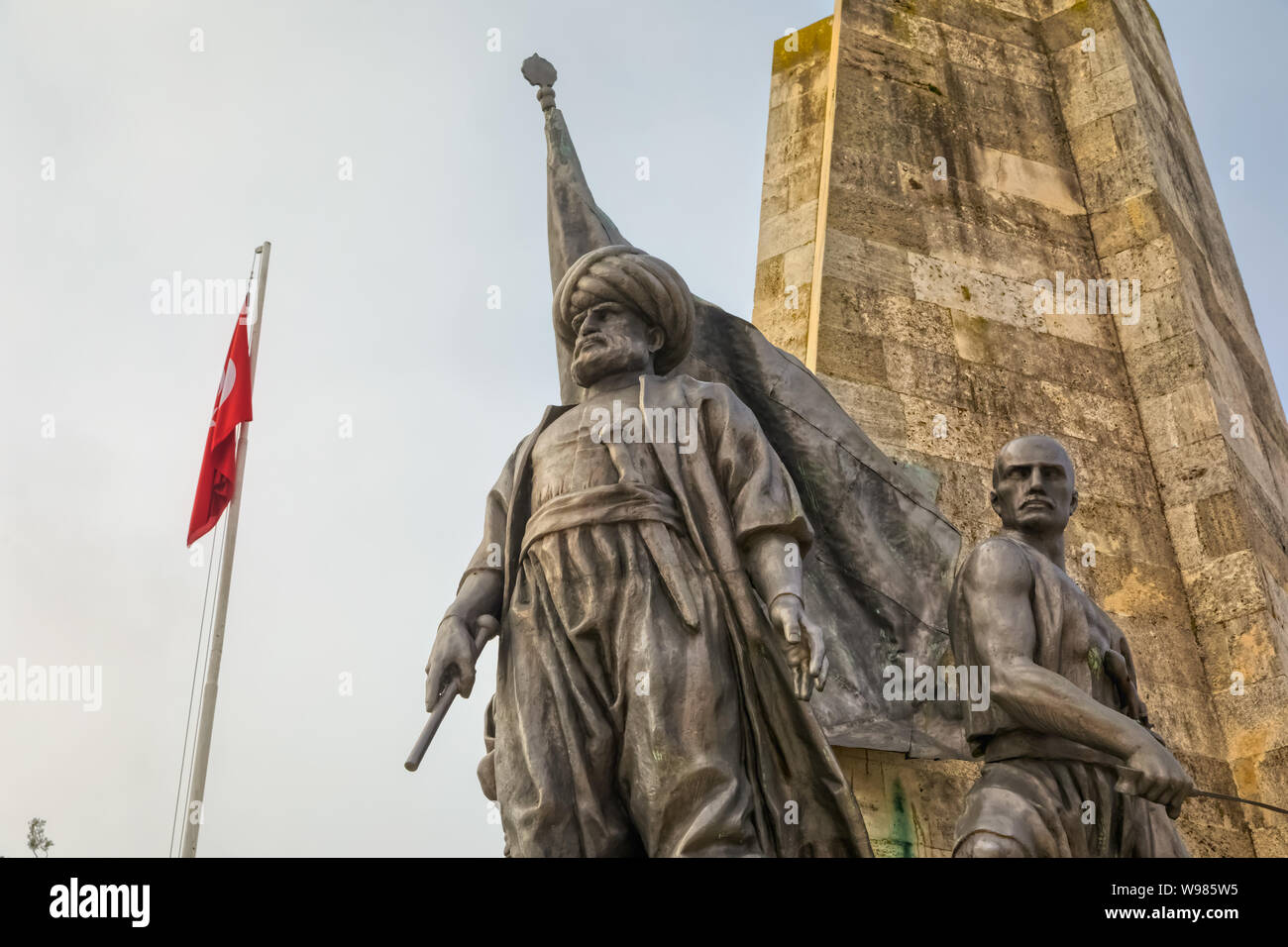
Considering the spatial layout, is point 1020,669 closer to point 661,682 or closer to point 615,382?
point 661,682

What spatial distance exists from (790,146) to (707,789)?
730 centimetres

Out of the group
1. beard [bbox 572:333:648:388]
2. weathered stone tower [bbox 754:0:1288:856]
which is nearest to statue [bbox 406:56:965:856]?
beard [bbox 572:333:648:388]

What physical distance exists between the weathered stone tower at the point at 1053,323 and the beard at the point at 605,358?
2.59 metres

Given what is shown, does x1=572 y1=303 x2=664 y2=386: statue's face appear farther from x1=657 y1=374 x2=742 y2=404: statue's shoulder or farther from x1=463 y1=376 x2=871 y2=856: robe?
x1=463 y1=376 x2=871 y2=856: robe

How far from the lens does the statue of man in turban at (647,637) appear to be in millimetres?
5156

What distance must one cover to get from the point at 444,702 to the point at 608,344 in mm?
1611

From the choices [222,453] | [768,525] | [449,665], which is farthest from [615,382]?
[222,453]

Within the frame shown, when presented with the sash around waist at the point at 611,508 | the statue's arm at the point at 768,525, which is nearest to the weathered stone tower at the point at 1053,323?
the statue's arm at the point at 768,525

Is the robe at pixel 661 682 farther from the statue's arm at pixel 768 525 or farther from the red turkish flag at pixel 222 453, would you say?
the red turkish flag at pixel 222 453

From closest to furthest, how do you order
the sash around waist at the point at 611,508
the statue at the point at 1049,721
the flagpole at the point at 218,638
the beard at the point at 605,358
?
the statue at the point at 1049,721
the sash around waist at the point at 611,508
the beard at the point at 605,358
the flagpole at the point at 218,638

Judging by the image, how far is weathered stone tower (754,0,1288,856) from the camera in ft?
30.0
